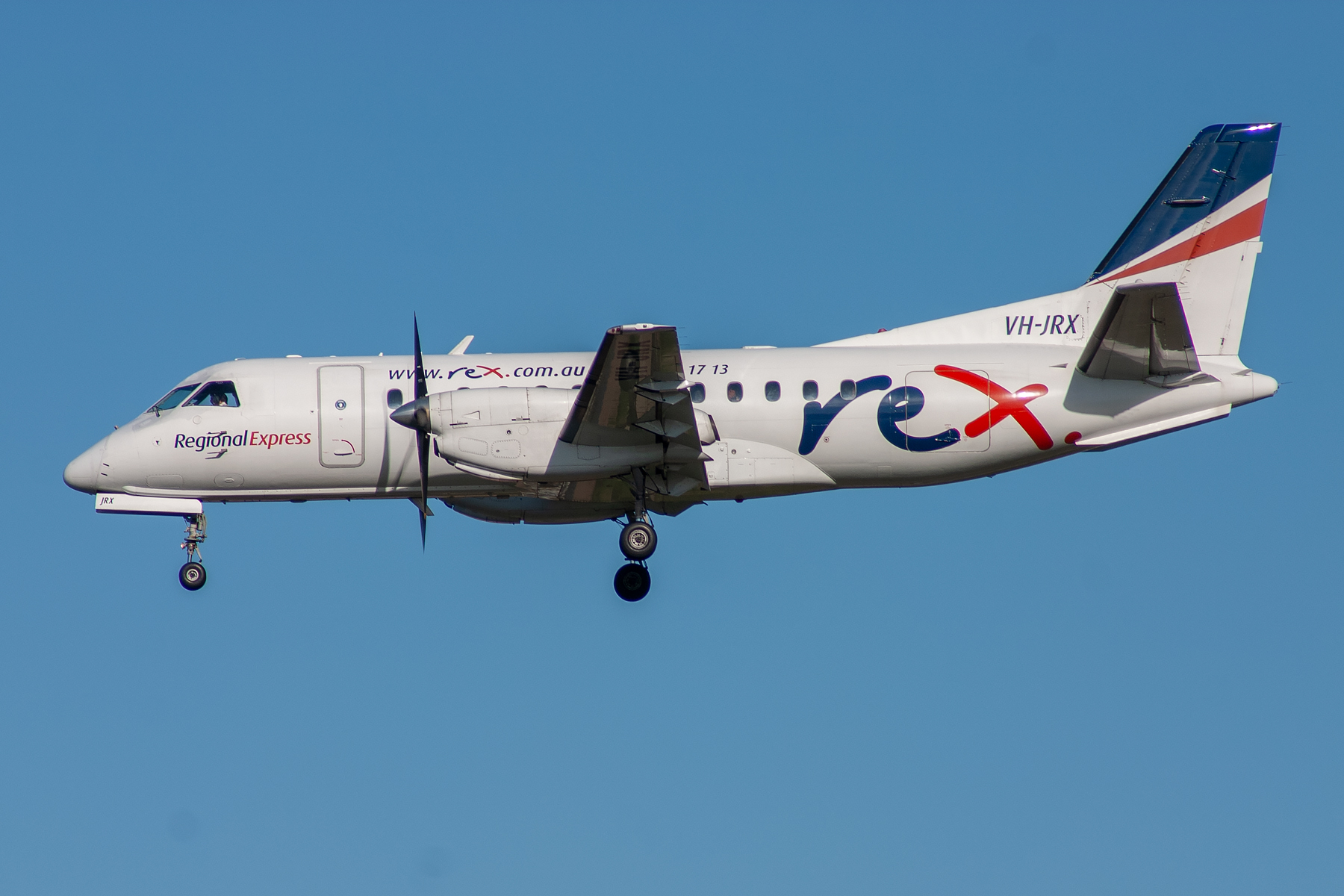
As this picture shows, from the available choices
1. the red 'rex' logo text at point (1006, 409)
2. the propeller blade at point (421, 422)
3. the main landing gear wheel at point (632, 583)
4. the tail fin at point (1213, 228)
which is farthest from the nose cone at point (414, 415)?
the tail fin at point (1213, 228)

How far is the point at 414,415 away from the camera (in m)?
19.3

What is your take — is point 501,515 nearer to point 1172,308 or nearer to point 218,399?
point 218,399

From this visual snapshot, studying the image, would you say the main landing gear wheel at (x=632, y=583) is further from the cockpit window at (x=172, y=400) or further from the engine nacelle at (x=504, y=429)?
the cockpit window at (x=172, y=400)

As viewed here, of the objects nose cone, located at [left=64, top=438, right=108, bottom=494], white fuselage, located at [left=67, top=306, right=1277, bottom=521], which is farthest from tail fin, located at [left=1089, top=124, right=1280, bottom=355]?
nose cone, located at [left=64, top=438, right=108, bottom=494]

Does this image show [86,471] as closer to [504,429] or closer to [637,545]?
[504,429]

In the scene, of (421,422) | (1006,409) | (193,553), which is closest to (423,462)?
(421,422)

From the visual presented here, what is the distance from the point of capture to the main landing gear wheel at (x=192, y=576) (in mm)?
21078

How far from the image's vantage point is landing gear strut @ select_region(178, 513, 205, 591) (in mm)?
21109

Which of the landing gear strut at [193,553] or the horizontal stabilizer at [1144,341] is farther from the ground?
the horizontal stabilizer at [1144,341]

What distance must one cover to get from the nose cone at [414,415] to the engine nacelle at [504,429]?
0.18 ft

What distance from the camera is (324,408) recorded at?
2094 centimetres

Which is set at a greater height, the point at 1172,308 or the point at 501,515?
the point at 1172,308

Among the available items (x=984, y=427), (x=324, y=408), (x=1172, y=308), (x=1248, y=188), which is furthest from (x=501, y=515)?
(x=1248, y=188)

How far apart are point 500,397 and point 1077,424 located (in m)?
8.63
